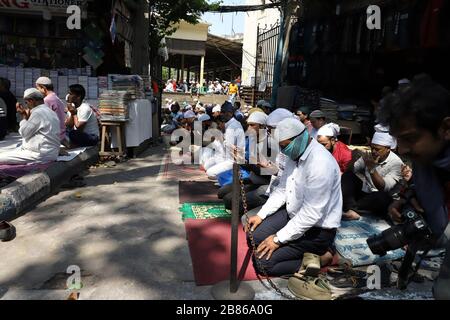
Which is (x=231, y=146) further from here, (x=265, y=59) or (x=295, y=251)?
(x=265, y=59)

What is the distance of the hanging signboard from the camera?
350 inches

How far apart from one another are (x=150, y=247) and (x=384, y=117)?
256 cm

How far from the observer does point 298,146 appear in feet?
10.5

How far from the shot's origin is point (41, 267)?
3.25m

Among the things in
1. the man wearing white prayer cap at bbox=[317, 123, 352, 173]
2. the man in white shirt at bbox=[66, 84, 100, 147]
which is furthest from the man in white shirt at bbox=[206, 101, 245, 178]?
the man in white shirt at bbox=[66, 84, 100, 147]

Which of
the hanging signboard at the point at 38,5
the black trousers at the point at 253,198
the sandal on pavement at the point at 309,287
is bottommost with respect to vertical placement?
the sandal on pavement at the point at 309,287

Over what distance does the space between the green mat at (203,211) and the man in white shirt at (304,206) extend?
135cm

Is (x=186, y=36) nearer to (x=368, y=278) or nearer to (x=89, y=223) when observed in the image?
(x=89, y=223)

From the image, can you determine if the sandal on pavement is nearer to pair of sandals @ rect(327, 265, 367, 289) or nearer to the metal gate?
pair of sandals @ rect(327, 265, 367, 289)

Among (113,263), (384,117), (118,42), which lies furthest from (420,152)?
(118,42)

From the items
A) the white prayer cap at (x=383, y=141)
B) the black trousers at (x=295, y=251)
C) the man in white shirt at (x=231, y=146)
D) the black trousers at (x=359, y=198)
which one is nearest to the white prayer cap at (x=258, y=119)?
the man in white shirt at (x=231, y=146)

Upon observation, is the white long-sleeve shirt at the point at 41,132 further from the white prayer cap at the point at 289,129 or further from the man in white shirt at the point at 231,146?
the white prayer cap at the point at 289,129

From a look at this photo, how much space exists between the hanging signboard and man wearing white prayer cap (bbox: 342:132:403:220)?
7549 mm

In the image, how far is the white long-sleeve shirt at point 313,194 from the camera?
309 centimetres
